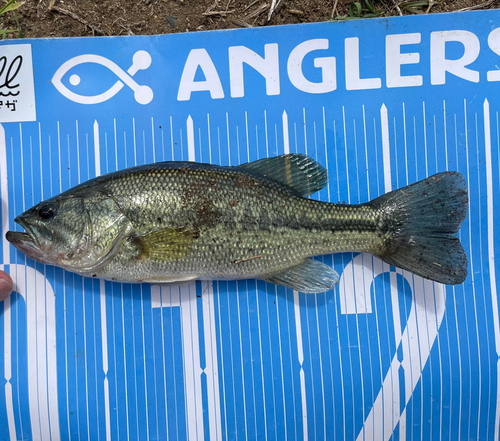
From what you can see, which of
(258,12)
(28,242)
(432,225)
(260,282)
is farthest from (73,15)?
(432,225)

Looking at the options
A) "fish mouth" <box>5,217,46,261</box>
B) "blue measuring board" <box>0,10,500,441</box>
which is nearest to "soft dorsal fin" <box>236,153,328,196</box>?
"blue measuring board" <box>0,10,500,441</box>

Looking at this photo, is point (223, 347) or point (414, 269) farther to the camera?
point (223, 347)

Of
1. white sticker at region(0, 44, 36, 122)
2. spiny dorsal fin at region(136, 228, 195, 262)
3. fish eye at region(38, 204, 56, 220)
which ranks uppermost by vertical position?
white sticker at region(0, 44, 36, 122)

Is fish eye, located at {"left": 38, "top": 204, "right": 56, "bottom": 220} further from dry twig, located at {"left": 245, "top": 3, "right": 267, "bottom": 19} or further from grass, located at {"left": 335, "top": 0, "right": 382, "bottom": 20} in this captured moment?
grass, located at {"left": 335, "top": 0, "right": 382, "bottom": 20}

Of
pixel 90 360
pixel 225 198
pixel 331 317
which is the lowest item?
pixel 90 360

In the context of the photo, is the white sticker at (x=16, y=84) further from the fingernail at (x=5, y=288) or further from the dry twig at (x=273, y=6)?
the dry twig at (x=273, y=6)

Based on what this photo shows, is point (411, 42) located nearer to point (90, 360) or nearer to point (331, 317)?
point (331, 317)

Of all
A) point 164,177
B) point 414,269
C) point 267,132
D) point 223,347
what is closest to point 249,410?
point 223,347
